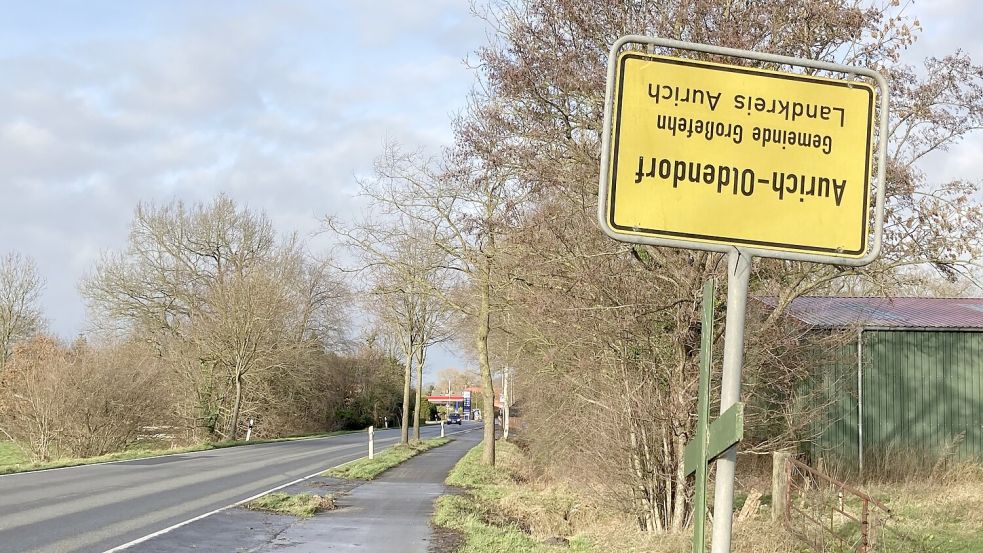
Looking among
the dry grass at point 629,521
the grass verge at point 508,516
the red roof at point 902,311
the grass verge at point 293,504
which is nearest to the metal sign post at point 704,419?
the dry grass at point 629,521

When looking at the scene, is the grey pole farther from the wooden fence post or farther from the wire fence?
the wooden fence post

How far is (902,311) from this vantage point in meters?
21.6

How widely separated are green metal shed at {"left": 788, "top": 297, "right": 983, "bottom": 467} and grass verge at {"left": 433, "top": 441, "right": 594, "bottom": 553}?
6.71 metres

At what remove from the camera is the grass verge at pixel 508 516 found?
11.0 m

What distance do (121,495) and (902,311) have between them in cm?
1777

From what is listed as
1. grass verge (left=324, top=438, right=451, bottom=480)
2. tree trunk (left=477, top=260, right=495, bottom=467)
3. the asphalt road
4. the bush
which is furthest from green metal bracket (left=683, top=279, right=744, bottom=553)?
the bush

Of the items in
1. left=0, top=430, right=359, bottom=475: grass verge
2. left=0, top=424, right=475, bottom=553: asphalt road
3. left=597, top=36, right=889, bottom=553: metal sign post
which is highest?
left=597, top=36, right=889, bottom=553: metal sign post

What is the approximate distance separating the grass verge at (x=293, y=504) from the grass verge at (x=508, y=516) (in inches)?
79.6

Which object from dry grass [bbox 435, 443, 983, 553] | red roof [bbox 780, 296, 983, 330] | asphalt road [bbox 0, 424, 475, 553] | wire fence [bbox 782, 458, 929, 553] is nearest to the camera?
wire fence [bbox 782, 458, 929, 553]

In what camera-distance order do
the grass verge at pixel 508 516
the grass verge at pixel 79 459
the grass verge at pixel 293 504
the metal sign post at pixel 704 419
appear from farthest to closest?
the grass verge at pixel 79 459, the grass verge at pixel 293 504, the grass verge at pixel 508 516, the metal sign post at pixel 704 419

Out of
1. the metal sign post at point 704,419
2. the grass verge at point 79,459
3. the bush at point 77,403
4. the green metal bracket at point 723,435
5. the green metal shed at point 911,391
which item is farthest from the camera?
the bush at point 77,403

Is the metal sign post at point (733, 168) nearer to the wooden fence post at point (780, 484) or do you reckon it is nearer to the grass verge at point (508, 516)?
the grass verge at point (508, 516)

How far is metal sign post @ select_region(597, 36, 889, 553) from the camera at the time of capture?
2799mm

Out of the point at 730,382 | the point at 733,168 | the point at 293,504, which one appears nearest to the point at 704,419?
the point at 730,382
